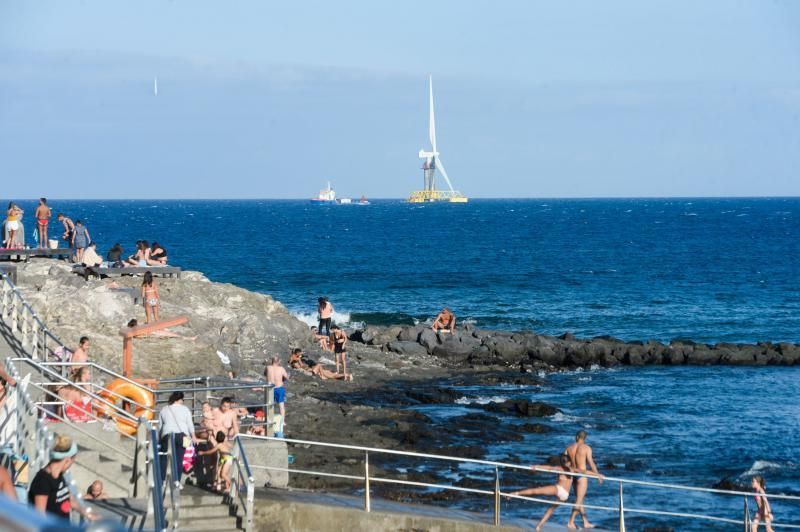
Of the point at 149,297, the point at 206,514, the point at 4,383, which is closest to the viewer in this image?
the point at 4,383

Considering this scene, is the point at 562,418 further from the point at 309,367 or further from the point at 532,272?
the point at 532,272

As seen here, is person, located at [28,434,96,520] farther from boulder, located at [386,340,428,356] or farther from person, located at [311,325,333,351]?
boulder, located at [386,340,428,356]

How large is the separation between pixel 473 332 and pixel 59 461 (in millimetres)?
30258

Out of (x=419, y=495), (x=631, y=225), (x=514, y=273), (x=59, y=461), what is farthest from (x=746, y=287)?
(x=631, y=225)

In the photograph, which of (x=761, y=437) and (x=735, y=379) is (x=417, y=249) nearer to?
(x=735, y=379)

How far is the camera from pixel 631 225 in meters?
142

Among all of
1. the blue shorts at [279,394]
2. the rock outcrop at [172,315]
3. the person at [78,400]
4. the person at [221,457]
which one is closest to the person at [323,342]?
the rock outcrop at [172,315]

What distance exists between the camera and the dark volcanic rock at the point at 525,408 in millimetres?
26109

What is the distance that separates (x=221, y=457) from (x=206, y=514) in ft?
3.90

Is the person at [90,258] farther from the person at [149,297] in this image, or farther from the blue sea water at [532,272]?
the blue sea water at [532,272]

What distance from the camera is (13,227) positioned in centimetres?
2920

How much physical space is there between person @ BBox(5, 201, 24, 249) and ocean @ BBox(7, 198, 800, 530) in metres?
11.7

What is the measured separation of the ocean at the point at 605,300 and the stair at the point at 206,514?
622 centimetres

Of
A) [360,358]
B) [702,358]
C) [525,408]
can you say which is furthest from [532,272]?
[525,408]
